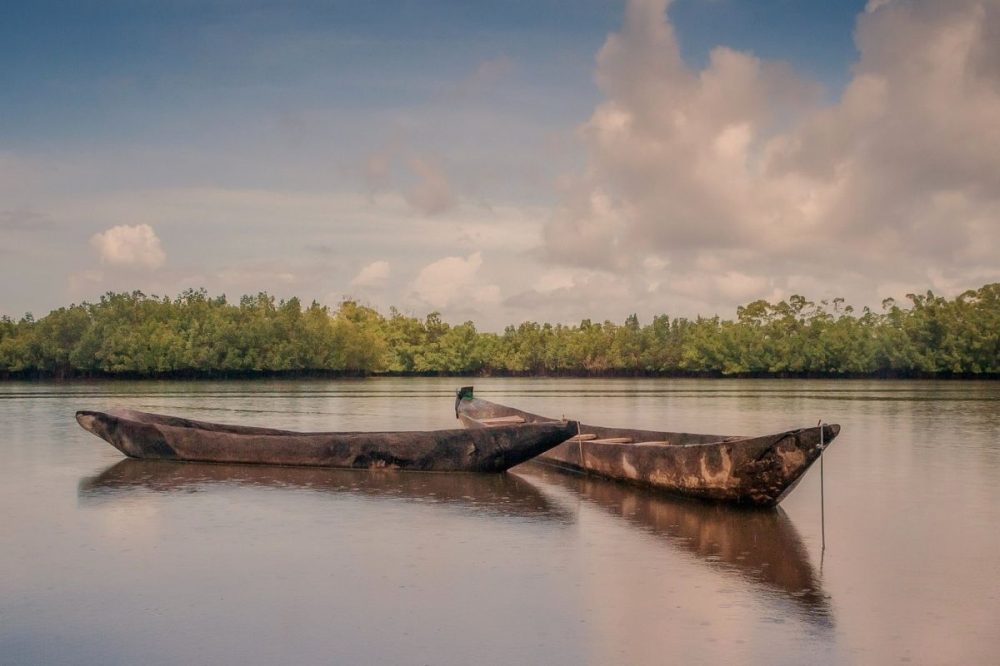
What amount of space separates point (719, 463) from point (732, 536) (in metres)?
1.76

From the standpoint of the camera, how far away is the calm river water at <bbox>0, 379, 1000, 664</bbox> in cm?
618

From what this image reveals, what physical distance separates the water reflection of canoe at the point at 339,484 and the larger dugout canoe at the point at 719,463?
4.04 feet

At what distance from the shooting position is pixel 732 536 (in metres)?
9.74

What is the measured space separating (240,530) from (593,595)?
427 centimetres

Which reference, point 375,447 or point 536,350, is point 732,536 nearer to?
point 375,447

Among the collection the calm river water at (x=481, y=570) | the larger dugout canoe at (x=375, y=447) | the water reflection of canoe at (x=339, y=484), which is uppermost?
the larger dugout canoe at (x=375, y=447)

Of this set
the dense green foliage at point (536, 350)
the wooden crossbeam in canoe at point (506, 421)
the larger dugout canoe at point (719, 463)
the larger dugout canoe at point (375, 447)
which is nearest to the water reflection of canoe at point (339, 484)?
the larger dugout canoe at point (375, 447)

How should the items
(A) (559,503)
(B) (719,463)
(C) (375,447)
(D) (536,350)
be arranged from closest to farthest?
(B) (719,463) < (A) (559,503) < (C) (375,447) < (D) (536,350)

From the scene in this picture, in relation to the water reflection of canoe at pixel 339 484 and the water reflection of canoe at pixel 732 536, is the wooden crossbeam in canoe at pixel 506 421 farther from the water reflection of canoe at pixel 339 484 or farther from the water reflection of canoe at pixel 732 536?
the water reflection of canoe at pixel 732 536

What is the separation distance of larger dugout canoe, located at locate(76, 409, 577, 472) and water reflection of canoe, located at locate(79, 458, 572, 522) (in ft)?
0.56

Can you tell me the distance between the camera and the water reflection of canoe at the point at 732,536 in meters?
7.68

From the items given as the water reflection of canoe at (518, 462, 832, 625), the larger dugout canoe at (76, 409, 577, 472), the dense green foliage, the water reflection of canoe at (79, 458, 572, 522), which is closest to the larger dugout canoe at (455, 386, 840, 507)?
the water reflection of canoe at (518, 462, 832, 625)

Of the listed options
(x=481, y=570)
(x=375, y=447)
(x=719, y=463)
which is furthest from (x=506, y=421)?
(x=481, y=570)

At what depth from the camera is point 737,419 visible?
28094 mm
